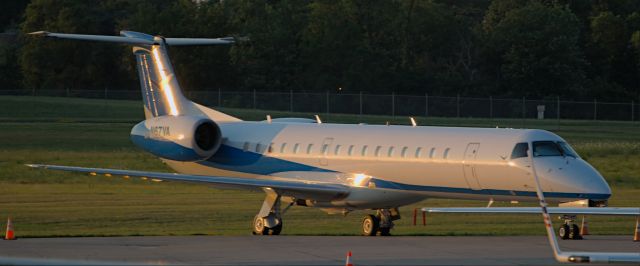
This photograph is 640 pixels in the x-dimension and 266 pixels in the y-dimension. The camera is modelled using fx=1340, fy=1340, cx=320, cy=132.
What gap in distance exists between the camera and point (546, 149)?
2328 cm

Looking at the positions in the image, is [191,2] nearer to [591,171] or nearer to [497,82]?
[497,82]

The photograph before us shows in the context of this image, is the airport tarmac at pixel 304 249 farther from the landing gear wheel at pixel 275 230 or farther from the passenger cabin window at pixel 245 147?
the passenger cabin window at pixel 245 147

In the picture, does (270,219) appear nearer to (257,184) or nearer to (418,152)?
(257,184)

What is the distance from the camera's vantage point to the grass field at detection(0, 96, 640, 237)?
2800cm

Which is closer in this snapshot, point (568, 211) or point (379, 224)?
point (568, 211)

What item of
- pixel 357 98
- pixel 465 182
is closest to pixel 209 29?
pixel 357 98

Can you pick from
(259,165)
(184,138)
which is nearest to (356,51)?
(259,165)

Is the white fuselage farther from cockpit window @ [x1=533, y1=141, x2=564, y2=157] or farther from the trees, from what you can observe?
the trees

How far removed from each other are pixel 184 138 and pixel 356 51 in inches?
2110

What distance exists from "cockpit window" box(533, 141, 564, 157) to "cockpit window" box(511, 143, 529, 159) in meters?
0.18

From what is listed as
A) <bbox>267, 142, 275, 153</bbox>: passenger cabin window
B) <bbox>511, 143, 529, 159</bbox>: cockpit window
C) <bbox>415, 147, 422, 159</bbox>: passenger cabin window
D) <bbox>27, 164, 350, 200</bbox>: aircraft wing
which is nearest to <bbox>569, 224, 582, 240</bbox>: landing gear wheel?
<bbox>511, 143, 529, 159</bbox>: cockpit window

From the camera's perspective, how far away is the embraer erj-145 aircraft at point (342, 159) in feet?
75.9

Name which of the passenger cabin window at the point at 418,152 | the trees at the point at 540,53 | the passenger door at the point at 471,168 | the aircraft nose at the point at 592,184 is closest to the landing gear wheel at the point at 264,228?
the passenger cabin window at the point at 418,152

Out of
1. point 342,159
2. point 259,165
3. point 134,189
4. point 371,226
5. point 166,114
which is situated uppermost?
point 166,114
